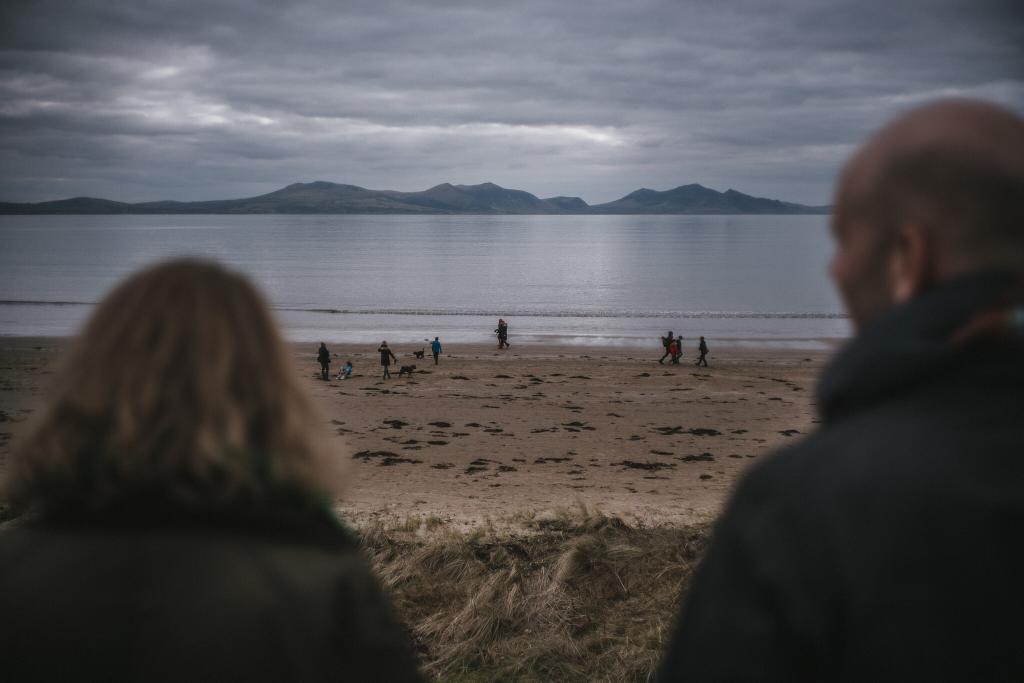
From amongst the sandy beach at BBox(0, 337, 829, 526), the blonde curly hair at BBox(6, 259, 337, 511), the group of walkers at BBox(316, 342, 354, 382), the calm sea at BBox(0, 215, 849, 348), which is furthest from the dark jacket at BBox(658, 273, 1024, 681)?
the group of walkers at BBox(316, 342, 354, 382)

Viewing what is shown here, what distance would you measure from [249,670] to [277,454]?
1.30ft

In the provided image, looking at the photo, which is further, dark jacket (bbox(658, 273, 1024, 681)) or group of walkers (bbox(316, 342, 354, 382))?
group of walkers (bbox(316, 342, 354, 382))

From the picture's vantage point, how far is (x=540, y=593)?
5902mm

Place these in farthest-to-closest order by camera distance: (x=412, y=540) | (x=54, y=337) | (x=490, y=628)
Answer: (x=54, y=337) → (x=412, y=540) → (x=490, y=628)

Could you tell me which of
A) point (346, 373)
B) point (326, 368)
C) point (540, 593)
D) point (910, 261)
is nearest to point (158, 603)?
point (910, 261)

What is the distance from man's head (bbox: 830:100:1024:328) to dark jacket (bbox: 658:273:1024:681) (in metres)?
0.07

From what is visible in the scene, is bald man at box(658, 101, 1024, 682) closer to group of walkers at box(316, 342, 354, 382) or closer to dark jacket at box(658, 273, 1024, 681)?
dark jacket at box(658, 273, 1024, 681)

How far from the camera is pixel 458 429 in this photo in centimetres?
1650

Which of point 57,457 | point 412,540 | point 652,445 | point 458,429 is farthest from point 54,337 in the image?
point 57,457

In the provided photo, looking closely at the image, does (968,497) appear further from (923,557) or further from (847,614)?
(847,614)

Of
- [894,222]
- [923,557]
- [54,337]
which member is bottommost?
[54,337]

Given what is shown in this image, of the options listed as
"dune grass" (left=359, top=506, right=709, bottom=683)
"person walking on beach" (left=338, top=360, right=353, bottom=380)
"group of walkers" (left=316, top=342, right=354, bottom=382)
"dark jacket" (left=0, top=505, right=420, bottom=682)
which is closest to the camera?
"dark jacket" (left=0, top=505, right=420, bottom=682)

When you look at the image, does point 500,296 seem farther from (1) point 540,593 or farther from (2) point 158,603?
(2) point 158,603

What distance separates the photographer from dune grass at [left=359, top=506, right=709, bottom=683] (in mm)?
5008
